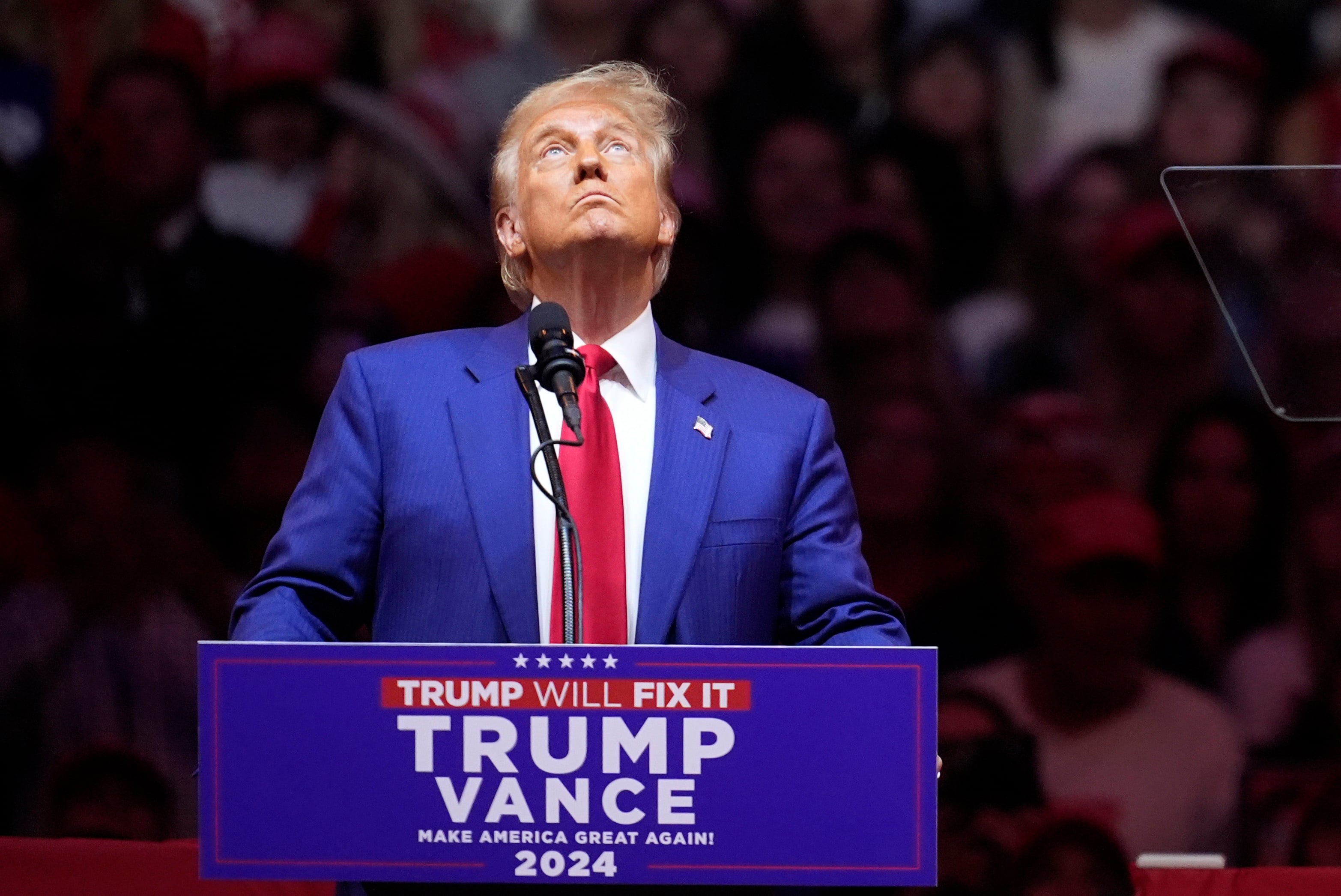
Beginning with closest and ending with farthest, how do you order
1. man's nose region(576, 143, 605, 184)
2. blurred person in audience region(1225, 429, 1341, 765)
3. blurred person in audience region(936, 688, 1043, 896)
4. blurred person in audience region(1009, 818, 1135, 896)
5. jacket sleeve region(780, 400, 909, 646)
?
jacket sleeve region(780, 400, 909, 646) < man's nose region(576, 143, 605, 184) < blurred person in audience region(1009, 818, 1135, 896) < blurred person in audience region(936, 688, 1043, 896) < blurred person in audience region(1225, 429, 1341, 765)

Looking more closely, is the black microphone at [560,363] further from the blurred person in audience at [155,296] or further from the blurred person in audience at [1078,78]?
the blurred person in audience at [1078,78]

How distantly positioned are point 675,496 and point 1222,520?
2.41 meters

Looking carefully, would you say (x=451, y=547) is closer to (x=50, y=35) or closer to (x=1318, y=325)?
(x=1318, y=325)

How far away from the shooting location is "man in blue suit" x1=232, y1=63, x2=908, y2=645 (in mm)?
1873

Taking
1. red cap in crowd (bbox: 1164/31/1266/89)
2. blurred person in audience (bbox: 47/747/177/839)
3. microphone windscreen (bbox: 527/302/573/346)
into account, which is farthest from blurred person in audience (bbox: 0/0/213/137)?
microphone windscreen (bbox: 527/302/573/346)

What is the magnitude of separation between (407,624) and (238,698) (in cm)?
42

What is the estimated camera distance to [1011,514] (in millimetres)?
3887

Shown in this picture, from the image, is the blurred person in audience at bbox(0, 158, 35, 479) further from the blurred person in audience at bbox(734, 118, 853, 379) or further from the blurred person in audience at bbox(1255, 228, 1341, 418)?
the blurred person in audience at bbox(1255, 228, 1341, 418)

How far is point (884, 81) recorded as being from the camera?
13.0 ft

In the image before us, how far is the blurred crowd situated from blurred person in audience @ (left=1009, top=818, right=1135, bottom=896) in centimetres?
27

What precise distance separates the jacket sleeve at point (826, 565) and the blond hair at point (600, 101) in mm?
344

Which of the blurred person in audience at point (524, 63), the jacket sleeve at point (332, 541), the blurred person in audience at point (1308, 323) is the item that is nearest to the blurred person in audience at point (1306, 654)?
the blurred person in audience at point (1308, 323)

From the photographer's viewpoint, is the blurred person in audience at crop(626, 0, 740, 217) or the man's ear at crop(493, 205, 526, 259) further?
the blurred person in audience at crop(626, 0, 740, 217)

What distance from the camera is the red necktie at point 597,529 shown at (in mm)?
1841
